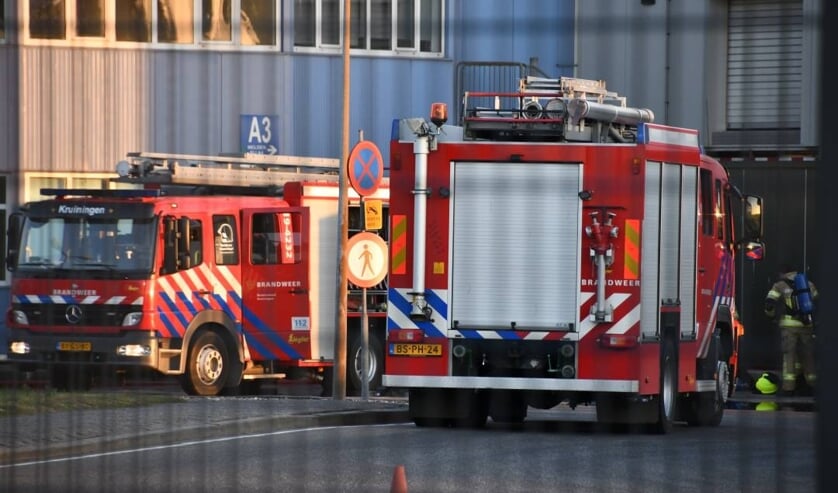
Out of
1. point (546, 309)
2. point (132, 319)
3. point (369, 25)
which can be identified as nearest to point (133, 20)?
point (369, 25)

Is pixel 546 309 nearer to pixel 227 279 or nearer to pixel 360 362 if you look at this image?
pixel 227 279

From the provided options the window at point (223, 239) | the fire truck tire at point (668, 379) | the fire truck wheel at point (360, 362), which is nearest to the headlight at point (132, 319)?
the window at point (223, 239)

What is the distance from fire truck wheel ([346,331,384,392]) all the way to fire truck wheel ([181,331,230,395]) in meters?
1.52

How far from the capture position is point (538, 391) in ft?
36.9

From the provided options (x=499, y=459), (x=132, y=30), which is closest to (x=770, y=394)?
(x=499, y=459)

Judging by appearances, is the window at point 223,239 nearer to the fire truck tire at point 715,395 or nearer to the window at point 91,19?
the fire truck tire at point 715,395

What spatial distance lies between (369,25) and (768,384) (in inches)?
52.2

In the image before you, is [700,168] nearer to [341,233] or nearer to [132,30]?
[132,30]

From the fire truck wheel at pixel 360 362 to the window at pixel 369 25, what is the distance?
13.8m

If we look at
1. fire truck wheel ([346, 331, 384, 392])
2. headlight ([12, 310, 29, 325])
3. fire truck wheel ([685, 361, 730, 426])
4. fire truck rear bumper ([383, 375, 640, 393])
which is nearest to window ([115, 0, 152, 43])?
headlight ([12, 310, 29, 325])

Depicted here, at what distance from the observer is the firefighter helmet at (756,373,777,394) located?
4.14 meters

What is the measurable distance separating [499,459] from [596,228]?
5625mm

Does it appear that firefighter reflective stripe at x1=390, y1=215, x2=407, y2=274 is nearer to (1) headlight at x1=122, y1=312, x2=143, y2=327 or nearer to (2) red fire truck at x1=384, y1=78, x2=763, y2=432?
(2) red fire truck at x1=384, y1=78, x2=763, y2=432

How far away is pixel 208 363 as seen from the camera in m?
16.9
